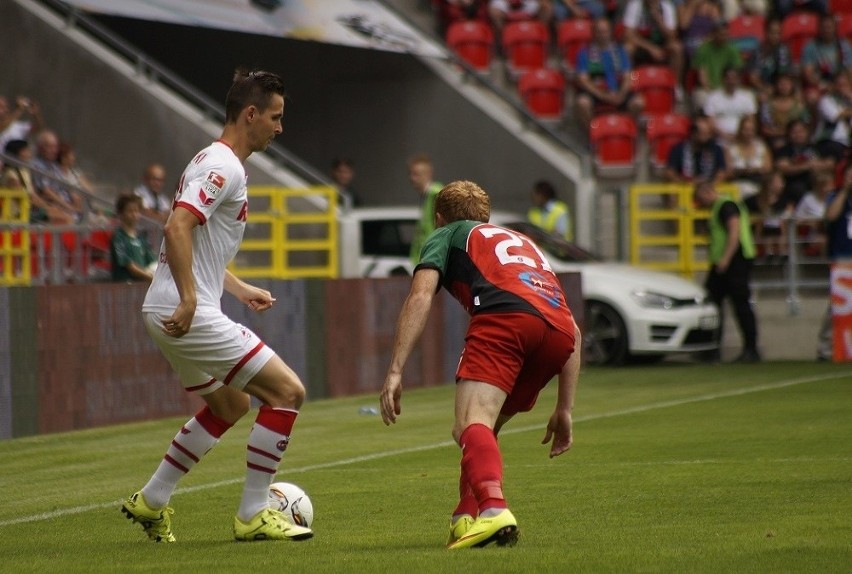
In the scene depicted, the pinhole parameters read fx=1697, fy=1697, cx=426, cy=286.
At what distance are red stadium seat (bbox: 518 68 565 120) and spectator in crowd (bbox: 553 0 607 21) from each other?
98 cm

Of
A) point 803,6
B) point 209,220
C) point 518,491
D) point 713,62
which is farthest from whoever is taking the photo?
point 803,6

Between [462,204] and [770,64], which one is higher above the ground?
[770,64]

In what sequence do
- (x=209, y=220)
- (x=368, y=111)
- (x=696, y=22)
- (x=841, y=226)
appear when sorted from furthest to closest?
(x=368, y=111) < (x=696, y=22) < (x=841, y=226) < (x=209, y=220)

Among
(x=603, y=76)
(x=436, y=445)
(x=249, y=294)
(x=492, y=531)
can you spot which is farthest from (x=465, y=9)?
(x=492, y=531)

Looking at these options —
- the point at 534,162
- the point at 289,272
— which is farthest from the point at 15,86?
the point at 534,162

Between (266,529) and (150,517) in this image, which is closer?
(266,529)

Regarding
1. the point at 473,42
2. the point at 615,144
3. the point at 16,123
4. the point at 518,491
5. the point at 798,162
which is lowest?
the point at 518,491

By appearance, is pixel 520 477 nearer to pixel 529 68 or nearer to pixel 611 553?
pixel 611 553

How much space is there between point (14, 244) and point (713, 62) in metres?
12.5

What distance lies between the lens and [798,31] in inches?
1027

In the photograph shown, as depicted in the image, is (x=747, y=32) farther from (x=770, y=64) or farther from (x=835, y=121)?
(x=835, y=121)

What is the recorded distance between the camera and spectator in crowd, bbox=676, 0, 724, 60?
25.9 m

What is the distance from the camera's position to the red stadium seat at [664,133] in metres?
25.0

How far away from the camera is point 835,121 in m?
23.8
